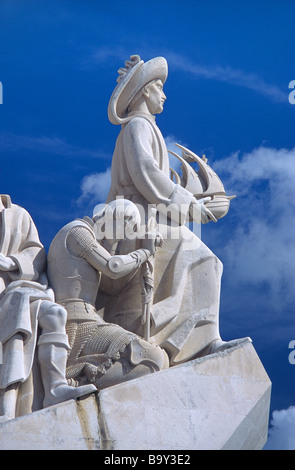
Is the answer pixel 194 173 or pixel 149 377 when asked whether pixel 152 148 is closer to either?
pixel 194 173

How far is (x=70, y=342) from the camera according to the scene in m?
11.1

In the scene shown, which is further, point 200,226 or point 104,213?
point 200,226

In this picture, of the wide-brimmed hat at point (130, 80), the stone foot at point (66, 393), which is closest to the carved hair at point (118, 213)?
the wide-brimmed hat at point (130, 80)

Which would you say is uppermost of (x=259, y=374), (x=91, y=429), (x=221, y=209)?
(x=221, y=209)

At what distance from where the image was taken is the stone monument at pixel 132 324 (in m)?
10.5

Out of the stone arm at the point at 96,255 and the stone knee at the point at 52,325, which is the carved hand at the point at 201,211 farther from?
the stone knee at the point at 52,325

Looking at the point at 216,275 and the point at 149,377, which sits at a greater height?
the point at 216,275

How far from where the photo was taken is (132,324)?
11.6 metres

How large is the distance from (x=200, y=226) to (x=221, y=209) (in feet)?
1.32

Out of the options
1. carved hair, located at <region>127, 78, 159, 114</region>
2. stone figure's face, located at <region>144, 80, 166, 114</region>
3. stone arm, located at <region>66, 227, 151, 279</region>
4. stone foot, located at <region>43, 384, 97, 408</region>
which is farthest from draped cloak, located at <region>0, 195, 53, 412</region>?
stone figure's face, located at <region>144, 80, 166, 114</region>

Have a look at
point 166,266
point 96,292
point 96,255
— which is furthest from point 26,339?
point 166,266

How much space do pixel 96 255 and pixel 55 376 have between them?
1.31 m

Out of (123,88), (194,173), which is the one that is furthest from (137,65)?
(194,173)

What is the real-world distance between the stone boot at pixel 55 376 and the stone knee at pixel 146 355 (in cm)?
63
